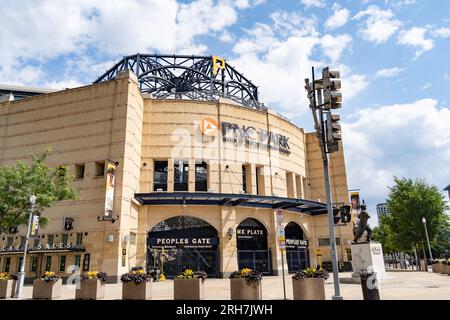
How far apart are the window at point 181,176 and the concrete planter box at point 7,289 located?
16.8m

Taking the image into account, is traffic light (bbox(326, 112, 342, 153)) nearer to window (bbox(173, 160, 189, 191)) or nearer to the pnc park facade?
the pnc park facade

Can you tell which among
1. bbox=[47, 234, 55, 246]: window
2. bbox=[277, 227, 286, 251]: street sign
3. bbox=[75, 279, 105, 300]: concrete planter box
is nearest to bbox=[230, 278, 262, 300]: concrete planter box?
bbox=[277, 227, 286, 251]: street sign

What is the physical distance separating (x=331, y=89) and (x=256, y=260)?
958 inches

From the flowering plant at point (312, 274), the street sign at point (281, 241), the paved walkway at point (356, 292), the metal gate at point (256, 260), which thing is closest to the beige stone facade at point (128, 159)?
the metal gate at point (256, 260)

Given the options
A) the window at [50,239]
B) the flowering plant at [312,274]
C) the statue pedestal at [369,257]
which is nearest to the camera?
the flowering plant at [312,274]

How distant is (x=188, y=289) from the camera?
14039 millimetres

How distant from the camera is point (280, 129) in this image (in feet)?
127

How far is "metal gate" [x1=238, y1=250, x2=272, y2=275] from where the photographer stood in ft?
105

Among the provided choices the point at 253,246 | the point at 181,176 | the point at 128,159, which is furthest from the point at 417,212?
the point at 128,159

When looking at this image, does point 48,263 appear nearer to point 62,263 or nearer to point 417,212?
point 62,263

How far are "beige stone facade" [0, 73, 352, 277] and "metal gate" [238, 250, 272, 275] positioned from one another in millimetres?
494

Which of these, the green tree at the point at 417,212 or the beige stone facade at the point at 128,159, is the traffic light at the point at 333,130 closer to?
the beige stone facade at the point at 128,159

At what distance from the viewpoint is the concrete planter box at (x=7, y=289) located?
16.7 meters

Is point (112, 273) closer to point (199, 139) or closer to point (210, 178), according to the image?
point (210, 178)
